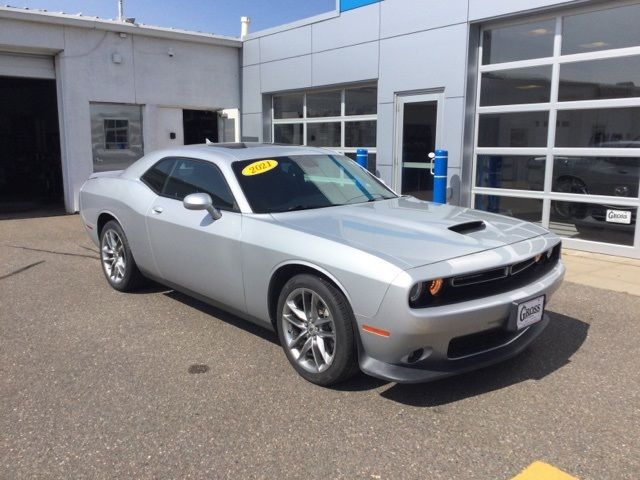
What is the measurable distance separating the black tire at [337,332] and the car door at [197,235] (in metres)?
0.74

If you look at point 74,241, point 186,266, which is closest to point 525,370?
point 186,266

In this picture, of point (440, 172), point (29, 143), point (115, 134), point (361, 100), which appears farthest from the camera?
point (29, 143)

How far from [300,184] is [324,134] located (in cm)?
835

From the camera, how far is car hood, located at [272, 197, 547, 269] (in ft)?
10.7

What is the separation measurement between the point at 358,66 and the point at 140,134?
18.1 ft

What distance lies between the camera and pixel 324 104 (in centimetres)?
1248

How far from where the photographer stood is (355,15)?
11031mm

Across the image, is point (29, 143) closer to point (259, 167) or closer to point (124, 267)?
point (124, 267)

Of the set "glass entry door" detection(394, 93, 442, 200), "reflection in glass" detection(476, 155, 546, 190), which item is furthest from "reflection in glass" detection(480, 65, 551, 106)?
"glass entry door" detection(394, 93, 442, 200)

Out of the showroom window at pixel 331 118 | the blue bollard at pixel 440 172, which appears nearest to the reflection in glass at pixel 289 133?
the showroom window at pixel 331 118

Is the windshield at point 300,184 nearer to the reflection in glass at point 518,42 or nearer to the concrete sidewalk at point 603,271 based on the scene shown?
the concrete sidewalk at point 603,271

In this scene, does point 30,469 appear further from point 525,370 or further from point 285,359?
point 525,370

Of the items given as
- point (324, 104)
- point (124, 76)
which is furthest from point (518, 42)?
point (124, 76)

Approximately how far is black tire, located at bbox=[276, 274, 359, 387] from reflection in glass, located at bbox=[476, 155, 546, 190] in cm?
606
